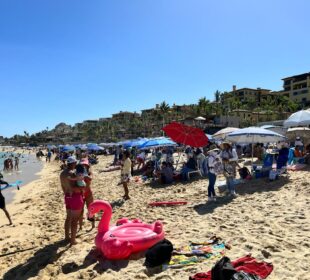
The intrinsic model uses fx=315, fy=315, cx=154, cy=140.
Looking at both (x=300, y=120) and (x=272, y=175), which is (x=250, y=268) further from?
(x=300, y=120)

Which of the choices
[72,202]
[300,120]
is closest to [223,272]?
[72,202]

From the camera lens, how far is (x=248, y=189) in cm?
894

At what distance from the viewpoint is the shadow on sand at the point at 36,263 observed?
15.6 ft

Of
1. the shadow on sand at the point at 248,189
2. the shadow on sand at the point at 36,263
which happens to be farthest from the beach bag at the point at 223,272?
the shadow on sand at the point at 248,189

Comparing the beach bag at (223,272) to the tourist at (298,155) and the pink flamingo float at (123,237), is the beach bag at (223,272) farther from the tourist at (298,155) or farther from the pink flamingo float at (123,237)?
the tourist at (298,155)

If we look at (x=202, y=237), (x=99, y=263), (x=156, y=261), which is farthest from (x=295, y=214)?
(x=99, y=263)

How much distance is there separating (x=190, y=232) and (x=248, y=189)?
3867 mm

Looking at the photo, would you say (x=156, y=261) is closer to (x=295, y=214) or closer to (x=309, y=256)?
(x=309, y=256)

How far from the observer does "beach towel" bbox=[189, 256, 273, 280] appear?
143 inches

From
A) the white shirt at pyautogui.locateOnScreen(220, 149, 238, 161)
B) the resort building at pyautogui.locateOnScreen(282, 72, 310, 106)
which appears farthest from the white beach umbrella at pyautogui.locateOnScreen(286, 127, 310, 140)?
the resort building at pyautogui.locateOnScreen(282, 72, 310, 106)

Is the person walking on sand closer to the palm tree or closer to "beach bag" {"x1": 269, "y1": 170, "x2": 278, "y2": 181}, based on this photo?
"beach bag" {"x1": 269, "y1": 170, "x2": 278, "y2": 181}

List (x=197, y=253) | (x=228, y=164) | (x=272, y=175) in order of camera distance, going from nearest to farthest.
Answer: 1. (x=197, y=253)
2. (x=228, y=164)
3. (x=272, y=175)

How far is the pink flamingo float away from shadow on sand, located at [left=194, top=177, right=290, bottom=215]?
2154 mm

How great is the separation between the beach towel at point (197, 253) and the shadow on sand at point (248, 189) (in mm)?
2062
